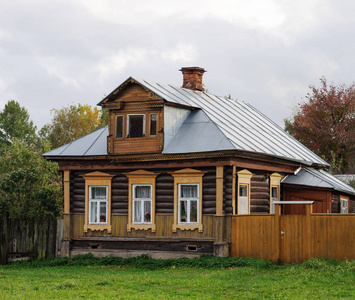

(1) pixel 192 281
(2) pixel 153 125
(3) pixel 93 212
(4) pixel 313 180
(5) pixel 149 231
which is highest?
(2) pixel 153 125

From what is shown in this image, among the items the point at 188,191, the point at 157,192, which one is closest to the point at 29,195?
the point at 157,192

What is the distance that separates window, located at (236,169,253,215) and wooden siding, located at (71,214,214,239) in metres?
1.44

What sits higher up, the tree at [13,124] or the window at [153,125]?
the tree at [13,124]

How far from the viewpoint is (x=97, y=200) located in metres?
28.8

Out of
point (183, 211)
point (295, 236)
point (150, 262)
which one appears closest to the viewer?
point (295, 236)

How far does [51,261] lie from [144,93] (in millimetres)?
7541

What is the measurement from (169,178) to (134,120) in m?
2.69

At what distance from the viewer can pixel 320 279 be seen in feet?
64.7

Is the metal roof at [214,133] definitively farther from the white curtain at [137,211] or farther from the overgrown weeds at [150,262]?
the overgrown weeds at [150,262]

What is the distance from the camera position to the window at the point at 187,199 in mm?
26359

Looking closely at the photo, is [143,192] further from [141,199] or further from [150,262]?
[150,262]

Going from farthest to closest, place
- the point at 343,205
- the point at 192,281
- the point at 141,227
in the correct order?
the point at 343,205, the point at 141,227, the point at 192,281

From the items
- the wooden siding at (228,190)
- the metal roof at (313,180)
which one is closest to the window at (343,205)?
the metal roof at (313,180)

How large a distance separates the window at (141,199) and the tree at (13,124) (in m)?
45.1
